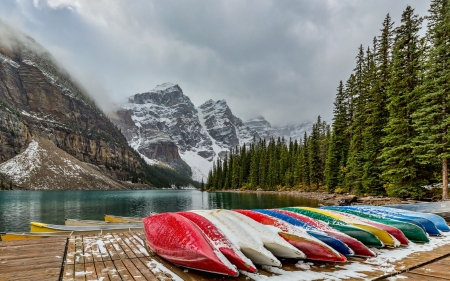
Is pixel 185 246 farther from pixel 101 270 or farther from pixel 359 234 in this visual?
pixel 359 234

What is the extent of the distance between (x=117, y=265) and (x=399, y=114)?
25086 mm

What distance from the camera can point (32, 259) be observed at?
442 cm

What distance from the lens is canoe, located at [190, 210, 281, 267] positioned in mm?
3988

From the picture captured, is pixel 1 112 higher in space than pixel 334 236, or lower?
higher

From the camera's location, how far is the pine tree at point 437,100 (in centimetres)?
1744

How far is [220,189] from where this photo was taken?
104m

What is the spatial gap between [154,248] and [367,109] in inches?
1195

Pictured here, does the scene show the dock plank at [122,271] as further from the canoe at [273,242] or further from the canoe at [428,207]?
the canoe at [428,207]

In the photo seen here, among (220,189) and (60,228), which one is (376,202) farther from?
(220,189)

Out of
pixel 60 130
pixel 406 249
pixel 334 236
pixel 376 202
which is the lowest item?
pixel 376 202

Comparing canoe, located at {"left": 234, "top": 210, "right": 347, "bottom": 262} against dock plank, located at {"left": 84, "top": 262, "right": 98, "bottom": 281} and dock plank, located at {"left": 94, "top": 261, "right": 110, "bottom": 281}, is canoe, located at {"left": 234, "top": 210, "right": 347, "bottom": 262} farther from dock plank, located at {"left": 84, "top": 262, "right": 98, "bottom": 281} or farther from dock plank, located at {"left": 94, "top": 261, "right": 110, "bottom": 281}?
dock plank, located at {"left": 84, "top": 262, "right": 98, "bottom": 281}

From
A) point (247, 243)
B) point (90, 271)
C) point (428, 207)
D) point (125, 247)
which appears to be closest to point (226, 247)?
point (247, 243)

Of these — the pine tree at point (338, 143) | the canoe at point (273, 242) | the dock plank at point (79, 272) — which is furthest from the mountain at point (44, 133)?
the canoe at point (273, 242)

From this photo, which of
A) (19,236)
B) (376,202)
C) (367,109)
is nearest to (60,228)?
(19,236)
